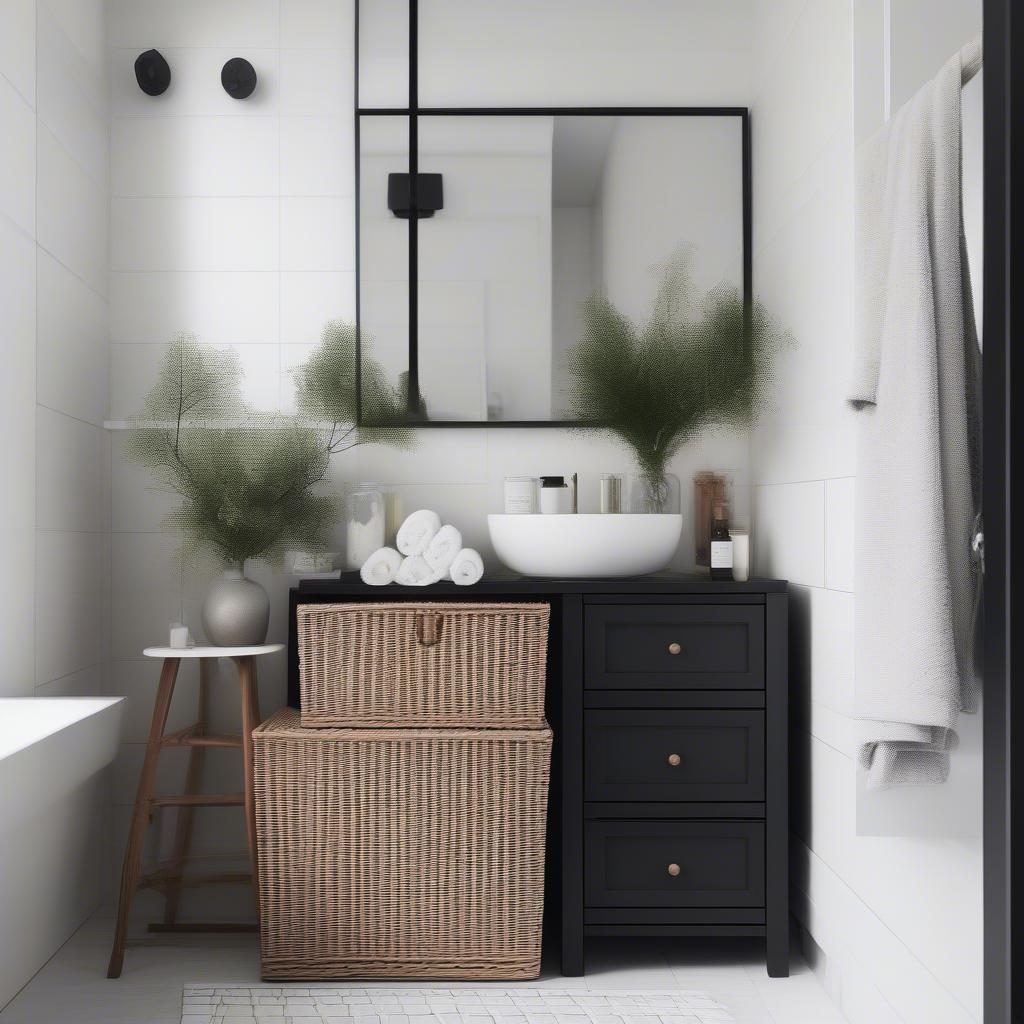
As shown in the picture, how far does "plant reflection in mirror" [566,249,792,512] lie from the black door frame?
1038 mm

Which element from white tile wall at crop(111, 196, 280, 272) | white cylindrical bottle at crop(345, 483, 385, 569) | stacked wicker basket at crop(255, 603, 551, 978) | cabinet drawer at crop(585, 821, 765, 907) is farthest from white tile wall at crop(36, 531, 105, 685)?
cabinet drawer at crop(585, 821, 765, 907)

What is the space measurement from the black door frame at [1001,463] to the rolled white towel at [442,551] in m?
1.16

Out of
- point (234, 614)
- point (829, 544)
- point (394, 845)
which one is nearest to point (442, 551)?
point (234, 614)

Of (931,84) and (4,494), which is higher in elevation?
(931,84)

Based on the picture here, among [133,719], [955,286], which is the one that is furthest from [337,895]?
[955,286]

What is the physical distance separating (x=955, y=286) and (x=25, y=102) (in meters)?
1.84

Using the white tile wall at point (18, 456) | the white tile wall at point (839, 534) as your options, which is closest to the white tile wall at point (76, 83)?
the white tile wall at point (18, 456)

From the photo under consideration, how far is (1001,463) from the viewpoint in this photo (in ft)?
3.74

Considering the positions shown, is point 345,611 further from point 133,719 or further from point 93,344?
point 93,344

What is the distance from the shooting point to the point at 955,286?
4.48 feet

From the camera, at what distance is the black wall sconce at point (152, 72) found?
241 cm

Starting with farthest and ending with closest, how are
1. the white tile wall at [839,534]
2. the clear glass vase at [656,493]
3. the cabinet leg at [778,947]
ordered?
the clear glass vase at [656,493] → the cabinet leg at [778,947] → the white tile wall at [839,534]

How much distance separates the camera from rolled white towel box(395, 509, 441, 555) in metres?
2.12

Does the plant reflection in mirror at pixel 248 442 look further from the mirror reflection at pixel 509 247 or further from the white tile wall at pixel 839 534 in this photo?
the white tile wall at pixel 839 534
